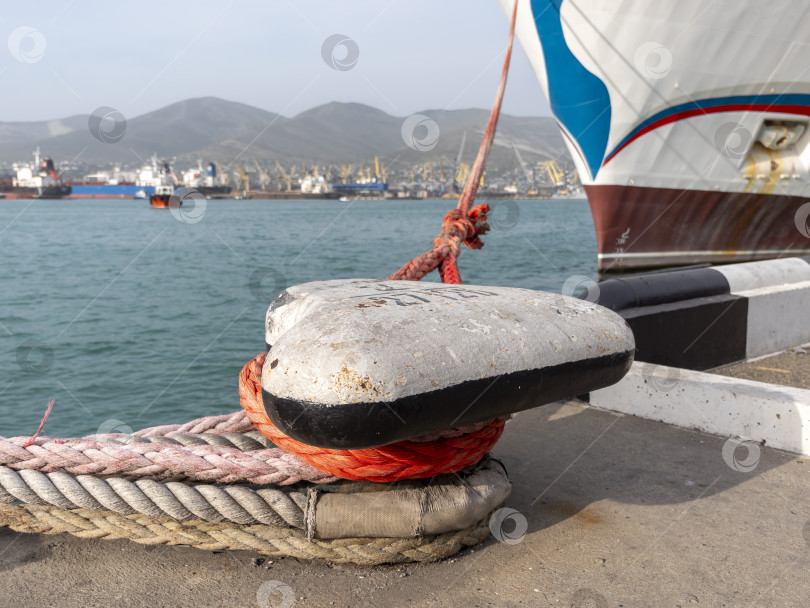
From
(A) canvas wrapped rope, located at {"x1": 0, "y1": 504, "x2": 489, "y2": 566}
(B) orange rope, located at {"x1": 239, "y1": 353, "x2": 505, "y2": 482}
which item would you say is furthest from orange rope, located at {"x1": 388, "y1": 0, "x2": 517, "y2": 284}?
(A) canvas wrapped rope, located at {"x1": 0, "y1": 504, "x2": 489, "y2": 566}

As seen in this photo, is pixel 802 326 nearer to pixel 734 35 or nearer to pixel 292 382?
pixel 292 382

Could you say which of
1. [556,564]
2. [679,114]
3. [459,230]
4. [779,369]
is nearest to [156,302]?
[679,114]

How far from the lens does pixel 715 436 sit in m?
3.84

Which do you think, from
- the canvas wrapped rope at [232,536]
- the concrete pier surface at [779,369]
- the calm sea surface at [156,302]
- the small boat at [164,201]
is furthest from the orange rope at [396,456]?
the small boat at [164,201]

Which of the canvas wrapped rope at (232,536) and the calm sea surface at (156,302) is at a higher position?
the canvas wrapped rope at (232,536)

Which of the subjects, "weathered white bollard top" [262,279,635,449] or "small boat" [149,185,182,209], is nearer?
"weathered white bollard top" [262,279,635,449]

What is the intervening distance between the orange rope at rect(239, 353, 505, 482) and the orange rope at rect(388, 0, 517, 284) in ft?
5.15

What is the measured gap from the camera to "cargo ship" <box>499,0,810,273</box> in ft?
40.5

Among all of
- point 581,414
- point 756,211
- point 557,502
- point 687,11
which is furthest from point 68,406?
point 756,211

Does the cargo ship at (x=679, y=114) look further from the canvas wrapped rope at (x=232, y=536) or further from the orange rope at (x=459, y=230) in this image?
the canvas wrapped rope at (x=232, y=536)

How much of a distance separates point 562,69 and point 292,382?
41.4 ft

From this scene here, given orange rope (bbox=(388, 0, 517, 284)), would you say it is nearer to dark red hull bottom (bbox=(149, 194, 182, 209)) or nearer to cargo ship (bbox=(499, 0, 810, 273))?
cargo ship (bbox=(499, 0, 810, 273))

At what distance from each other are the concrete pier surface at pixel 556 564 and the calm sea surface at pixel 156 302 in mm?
6838

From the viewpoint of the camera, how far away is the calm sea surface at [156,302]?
33.0 ft
